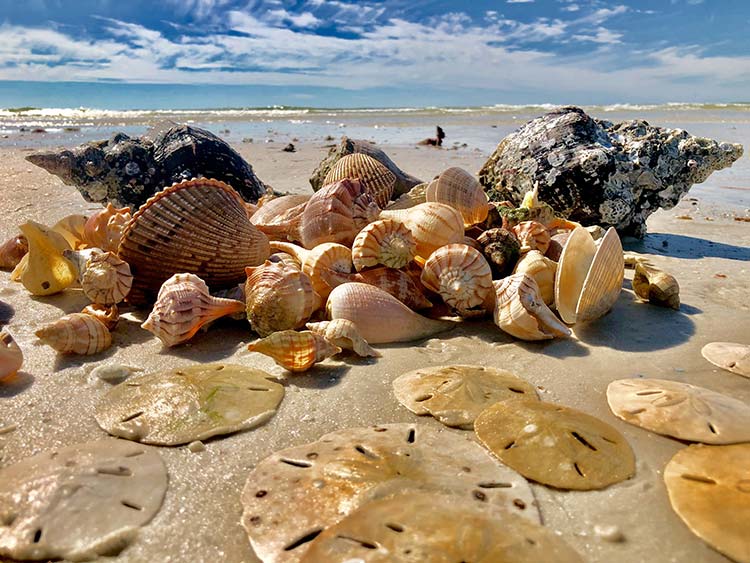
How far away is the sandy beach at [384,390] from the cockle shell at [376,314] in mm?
91

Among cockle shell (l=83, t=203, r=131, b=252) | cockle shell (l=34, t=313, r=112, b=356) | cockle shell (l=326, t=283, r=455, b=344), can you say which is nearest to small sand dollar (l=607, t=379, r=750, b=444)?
cockle shell (l=326, t=283, r=455, b=344)

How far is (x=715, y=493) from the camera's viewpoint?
1.65m

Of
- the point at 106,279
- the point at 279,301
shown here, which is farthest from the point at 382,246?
the point at 106,279

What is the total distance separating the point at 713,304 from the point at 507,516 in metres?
2.76

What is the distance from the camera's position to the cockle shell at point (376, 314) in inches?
114

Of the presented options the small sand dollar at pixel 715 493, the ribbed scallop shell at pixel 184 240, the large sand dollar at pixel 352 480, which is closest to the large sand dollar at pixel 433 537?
the large sand dollar at pixel 352 480

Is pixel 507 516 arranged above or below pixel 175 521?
above

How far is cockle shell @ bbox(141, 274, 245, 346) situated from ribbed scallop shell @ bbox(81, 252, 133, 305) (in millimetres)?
443

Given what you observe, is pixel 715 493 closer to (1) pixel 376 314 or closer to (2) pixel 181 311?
(1) pixel 376 314

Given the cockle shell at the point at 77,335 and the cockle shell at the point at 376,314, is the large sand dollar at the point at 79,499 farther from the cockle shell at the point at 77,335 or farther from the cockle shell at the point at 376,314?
the cockle shell at the point at 376,314

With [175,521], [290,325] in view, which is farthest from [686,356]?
[175,521]

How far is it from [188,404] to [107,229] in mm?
2074

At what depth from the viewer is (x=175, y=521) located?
1.64 meters

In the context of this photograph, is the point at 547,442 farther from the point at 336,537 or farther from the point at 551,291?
the point at 551,291
